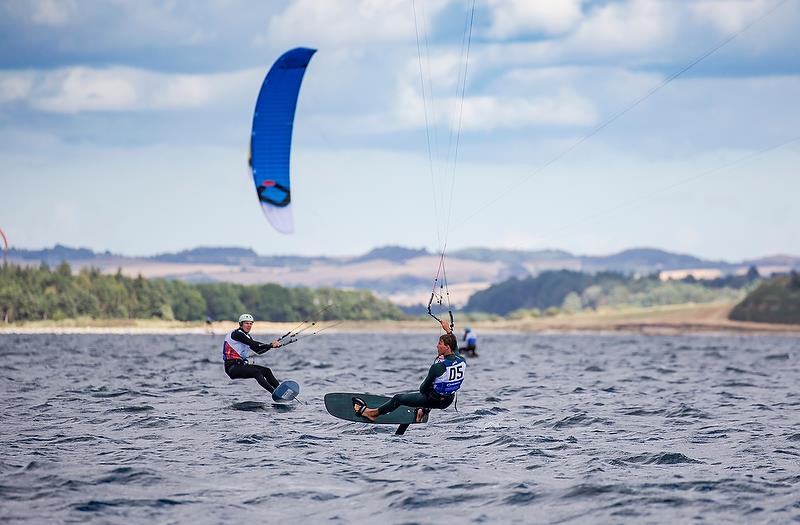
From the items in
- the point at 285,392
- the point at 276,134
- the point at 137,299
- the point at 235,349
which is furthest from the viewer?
the point at 137,299

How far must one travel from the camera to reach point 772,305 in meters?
164

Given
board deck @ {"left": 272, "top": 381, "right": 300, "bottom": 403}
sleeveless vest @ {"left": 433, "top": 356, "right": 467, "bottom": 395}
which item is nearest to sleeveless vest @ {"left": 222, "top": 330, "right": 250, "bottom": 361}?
board deck @ {"left": 272, "top": 381, "right": 300, "bottom": 403}

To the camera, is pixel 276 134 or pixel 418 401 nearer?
pixel 418 401

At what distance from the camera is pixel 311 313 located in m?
181

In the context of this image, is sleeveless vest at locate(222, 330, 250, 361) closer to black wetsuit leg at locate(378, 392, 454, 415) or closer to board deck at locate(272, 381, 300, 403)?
board deck at locate(272, 381, 300, 403)

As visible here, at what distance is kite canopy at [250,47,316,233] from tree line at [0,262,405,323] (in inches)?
3288

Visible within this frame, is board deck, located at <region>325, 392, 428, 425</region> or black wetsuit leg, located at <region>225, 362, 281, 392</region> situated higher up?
black wetsuit leg, located at <region>225, 362, 281, 392</region>

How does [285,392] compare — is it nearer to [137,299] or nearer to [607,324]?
[137,299]

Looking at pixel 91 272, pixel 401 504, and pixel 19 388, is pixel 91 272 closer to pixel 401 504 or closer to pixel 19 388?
pixel 19 388

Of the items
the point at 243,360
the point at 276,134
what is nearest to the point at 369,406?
the point at 243,360

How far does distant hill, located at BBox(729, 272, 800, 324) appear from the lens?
16250cm

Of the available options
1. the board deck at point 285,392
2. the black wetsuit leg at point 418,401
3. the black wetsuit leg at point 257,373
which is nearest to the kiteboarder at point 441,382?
the black wetsuit leg at point 418,401

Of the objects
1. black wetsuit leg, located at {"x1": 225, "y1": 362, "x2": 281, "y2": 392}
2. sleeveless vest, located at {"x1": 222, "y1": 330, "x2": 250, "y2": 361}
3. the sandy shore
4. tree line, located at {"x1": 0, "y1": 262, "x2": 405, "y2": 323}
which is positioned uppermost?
tree line, located at {"x1": 0, "y1": 262, "x2": 405, "y2": 323}

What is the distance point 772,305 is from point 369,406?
15175cm
